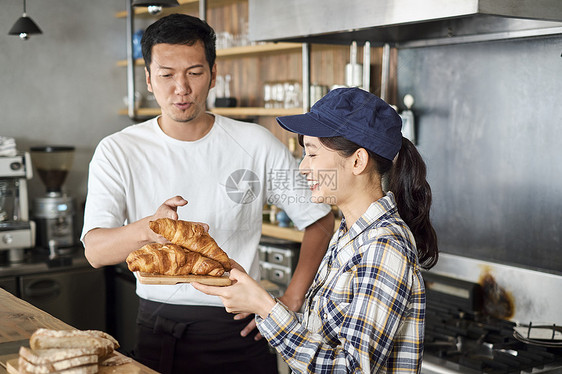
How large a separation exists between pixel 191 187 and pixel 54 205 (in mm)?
2761

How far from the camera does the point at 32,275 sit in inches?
158

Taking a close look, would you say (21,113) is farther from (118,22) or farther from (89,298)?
(89,298)

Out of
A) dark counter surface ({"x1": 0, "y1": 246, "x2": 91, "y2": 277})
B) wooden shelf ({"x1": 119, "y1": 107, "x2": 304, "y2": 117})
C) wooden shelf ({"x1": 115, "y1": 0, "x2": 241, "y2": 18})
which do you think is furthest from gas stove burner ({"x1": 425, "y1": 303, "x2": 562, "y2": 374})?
wooden shelf ({"x1": 115, "y1": 0, "x2": 241, "y2": 18})

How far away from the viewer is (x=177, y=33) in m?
1.93

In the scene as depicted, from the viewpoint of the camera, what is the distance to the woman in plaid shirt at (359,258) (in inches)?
49.6

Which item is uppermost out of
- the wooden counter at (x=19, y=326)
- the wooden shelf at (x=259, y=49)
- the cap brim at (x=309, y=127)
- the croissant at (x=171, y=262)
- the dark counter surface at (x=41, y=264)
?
the wooden shelf at (x=259, y=49)

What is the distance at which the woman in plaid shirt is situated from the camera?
126cm

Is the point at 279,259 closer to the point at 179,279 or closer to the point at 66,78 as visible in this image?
the point at 179,279

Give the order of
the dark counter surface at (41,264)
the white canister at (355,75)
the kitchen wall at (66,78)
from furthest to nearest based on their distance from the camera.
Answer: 1. the kitchen wall at (66,78)
2. the dark counter surface at (41,264)
3. the white canister at (355,75)

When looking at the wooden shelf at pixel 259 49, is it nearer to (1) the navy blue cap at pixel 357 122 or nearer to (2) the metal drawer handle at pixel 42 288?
(2) the metal drawer handle at pixel 42 288

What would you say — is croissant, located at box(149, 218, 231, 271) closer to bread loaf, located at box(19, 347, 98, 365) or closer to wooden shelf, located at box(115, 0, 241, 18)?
bread loaf, located at box(19, 347, 98, 365)

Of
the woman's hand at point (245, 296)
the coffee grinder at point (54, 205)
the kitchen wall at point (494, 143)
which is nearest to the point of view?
the woman's hand at point (245, 296)

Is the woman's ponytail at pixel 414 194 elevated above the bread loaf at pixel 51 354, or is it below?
above

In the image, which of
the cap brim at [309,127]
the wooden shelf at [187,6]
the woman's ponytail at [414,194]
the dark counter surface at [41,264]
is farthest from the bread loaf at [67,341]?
the wooden shelf at [187,6]
